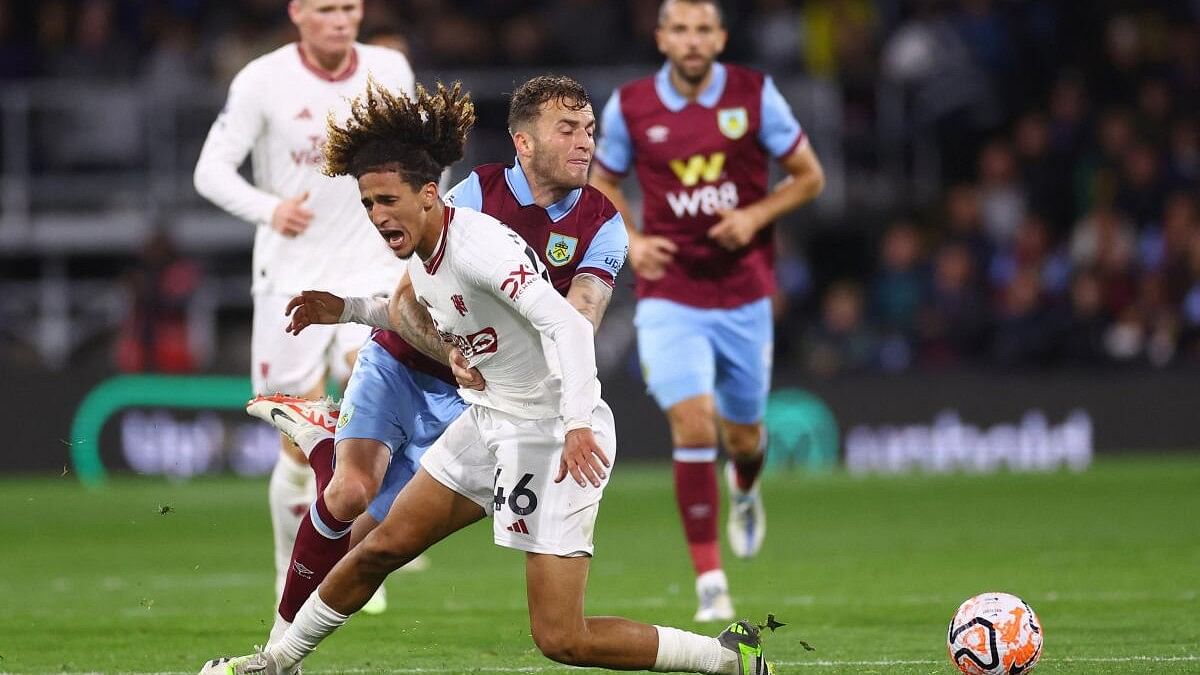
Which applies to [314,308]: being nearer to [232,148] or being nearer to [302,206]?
[302,206]

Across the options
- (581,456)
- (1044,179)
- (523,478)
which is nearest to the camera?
(581,456)

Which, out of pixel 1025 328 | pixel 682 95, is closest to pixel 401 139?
pixel 682 95

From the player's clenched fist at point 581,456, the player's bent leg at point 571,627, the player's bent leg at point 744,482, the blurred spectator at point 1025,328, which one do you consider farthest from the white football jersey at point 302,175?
the blurred spectator at point 1025,328

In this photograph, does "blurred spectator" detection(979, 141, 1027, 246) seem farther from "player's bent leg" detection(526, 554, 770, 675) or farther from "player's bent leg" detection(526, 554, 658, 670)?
"player's bent leg" detection(526, 554, 658, 670)

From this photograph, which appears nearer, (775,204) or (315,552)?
(315,552)

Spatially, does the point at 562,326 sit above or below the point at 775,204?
below

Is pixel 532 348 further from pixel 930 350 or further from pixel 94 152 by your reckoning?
pixel 94 152

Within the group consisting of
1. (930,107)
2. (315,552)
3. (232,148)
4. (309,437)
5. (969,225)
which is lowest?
(315,552)

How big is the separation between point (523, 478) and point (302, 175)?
3143mm

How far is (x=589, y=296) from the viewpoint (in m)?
6.33

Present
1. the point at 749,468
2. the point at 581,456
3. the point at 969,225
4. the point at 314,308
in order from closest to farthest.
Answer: the point at 581,456
the point at 314,308
the point at 749,468
the point at 969,225

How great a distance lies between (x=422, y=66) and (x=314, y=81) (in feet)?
33.1

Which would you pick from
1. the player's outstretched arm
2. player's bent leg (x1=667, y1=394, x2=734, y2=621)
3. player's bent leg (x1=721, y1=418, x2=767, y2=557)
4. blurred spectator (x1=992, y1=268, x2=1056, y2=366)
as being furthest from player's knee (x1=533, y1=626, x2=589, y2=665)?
blurred spectator (x1=992, y1=268, x2=1056, y2=366)

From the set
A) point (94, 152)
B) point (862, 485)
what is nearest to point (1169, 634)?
point (862, 485)
